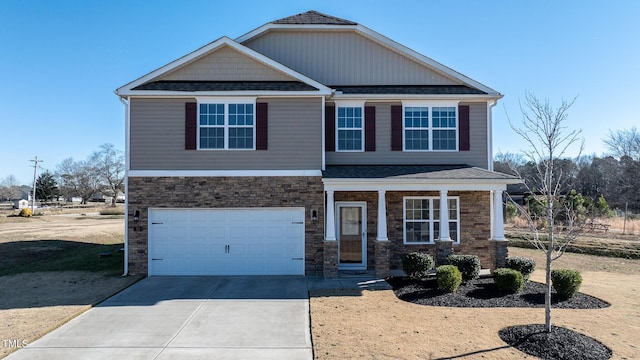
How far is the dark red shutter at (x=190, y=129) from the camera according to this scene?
12164 millimetres

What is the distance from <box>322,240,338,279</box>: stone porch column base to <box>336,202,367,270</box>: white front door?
4.53ft

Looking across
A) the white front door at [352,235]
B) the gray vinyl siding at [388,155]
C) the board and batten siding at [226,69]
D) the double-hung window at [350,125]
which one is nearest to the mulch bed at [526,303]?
the white front door at [352,235]

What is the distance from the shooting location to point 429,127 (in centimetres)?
1338

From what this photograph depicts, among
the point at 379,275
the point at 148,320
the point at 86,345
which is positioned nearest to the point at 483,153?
the point at 379,275

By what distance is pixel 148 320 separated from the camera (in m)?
7.90

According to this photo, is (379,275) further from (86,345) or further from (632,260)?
(632,260)

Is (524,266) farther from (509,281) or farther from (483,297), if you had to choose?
(483,297)

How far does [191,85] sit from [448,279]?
9.55 metres

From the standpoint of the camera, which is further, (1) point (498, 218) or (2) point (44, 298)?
(1) point (498, 218)

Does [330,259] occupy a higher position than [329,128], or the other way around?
[329,128]

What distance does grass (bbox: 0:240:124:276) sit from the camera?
44.1 feet

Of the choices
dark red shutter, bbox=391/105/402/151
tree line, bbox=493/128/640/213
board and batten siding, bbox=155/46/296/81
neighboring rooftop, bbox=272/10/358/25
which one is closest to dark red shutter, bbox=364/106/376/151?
dark red shutter, bbox=391/105/402/151

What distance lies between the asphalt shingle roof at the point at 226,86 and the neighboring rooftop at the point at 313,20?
3.35 m

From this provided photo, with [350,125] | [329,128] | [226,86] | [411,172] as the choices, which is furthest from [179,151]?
[411,172]
